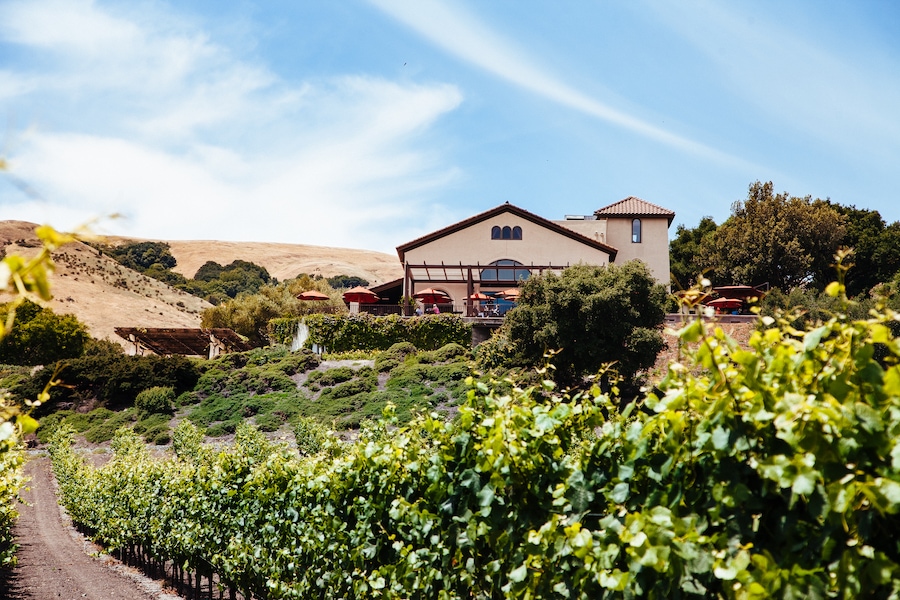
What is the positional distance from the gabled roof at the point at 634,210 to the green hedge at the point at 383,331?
46.5 ft

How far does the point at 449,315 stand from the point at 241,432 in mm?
17038

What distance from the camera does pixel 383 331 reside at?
1512 inches

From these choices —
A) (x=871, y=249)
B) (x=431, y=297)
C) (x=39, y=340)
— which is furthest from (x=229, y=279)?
(x=871, y=249)

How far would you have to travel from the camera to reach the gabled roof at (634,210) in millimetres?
45656

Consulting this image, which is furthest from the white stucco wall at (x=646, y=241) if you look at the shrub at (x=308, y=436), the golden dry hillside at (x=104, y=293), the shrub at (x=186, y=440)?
the golden dry hillside at (x=104, y=293)

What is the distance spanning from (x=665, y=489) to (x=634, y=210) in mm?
44427

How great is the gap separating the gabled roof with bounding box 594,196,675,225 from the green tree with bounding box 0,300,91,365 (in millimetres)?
41907

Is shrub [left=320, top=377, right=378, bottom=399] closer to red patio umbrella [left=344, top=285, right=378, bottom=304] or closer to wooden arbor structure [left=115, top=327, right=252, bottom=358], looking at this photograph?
red patio umbrella [left=344, top=285, right=378, bottom=304]

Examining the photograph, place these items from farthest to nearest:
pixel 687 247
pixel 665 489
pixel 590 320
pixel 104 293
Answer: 1. pixel 104 293
2. pixel 687 247
3. pixel 590 320
4. pixel 665 489

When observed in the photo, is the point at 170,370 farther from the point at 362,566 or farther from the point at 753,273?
the point at 753,273

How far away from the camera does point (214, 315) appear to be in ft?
193

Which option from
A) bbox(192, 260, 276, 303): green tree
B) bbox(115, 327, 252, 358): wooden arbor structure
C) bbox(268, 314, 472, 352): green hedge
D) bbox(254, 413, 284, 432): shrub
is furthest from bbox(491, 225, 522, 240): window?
bbox(192, 260, 276, 303): green tree

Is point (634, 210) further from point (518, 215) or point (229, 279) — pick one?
point (229, 279)

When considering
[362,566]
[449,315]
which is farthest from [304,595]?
[449,315]
